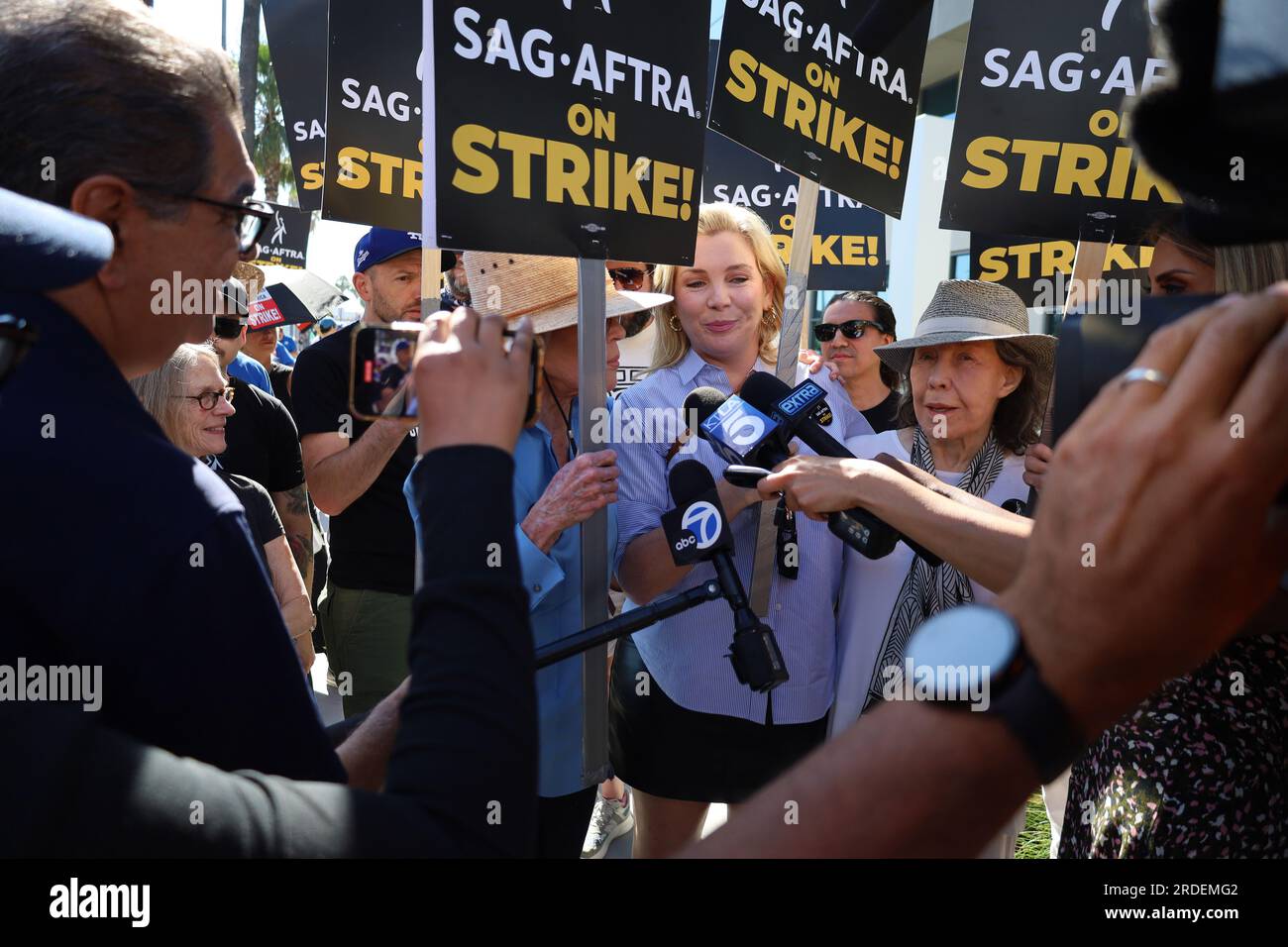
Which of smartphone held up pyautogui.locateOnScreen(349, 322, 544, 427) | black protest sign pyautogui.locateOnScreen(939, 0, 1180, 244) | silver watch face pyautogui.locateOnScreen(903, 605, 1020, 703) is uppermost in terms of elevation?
black protest sign pyautogui.locateOnScreen(939, 0, 1180, 244)

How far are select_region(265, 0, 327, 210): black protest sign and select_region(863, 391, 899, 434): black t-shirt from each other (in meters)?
3.13

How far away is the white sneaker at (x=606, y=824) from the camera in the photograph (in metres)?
3.86

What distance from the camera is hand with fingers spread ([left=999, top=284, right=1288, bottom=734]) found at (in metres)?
0.59

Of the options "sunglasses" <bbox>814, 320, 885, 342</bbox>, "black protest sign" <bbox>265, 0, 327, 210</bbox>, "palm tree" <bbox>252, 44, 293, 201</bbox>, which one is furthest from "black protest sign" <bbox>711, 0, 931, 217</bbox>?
"palm tree" <bbox>252, 44, 293, 201</bbox>

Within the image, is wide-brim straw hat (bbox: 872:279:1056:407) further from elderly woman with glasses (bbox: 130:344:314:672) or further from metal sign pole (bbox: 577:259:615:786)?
elderly woman with glasses (bbox: 130:344:314:672)

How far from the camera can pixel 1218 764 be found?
164 centimetres

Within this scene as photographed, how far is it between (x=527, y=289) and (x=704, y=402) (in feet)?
2.02

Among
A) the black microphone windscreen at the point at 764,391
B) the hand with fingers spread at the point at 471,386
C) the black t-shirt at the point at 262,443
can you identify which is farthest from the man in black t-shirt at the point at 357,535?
the hand with fingers spread at the point at 471,386

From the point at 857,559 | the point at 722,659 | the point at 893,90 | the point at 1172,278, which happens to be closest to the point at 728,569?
the point at 722,659

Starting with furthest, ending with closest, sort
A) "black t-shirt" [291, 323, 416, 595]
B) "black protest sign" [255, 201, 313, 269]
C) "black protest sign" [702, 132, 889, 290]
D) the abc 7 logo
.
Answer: "black protest sign" [255, 201, 313, 269] → "black protest sign" [702, 132, 889, 290] → "black t-shirt" [291, 323, 416, 595] → the abc 7 logo

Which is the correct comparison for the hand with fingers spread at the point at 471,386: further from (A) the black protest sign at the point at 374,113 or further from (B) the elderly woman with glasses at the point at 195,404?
(A) the black protest sign at the point at 374,113

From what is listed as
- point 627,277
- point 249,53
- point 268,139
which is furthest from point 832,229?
point 268,139
